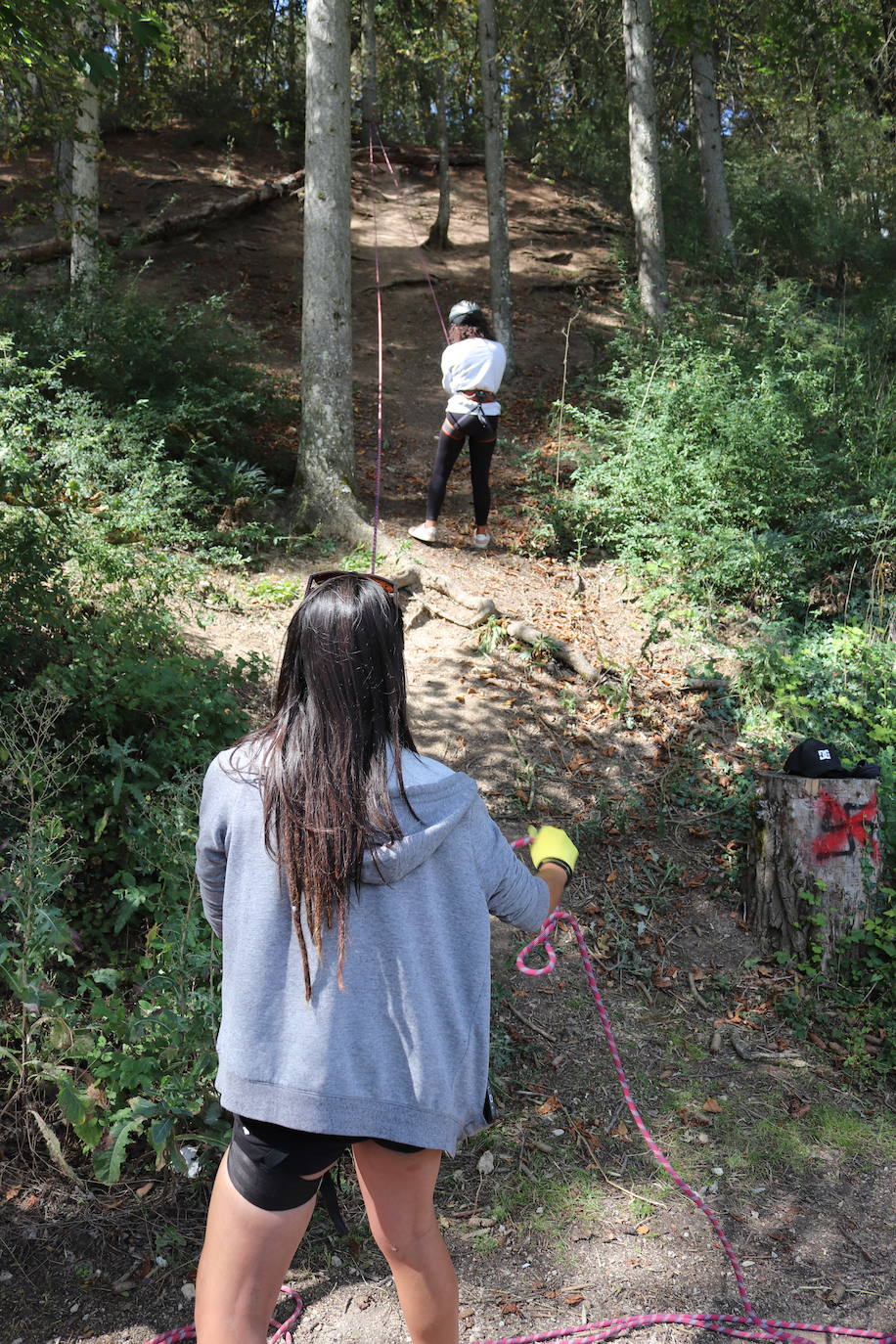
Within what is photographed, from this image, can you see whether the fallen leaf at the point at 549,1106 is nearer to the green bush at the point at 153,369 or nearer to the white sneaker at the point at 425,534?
the white sneaker at the point at 425,534

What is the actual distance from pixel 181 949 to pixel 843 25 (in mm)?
14714

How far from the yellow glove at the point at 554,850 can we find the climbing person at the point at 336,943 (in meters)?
0.38

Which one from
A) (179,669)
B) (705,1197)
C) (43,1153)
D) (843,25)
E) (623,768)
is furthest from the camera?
(843,25)

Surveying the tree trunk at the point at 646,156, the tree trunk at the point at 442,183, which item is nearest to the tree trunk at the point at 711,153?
the tree trunk at the point at 442,183

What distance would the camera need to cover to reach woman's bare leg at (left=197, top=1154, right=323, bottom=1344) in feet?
5.90

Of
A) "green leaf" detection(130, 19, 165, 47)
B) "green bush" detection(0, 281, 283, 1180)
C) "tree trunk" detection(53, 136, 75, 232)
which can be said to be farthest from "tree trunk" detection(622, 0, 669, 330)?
"green leaf" detection(130, 19, 165, 47)

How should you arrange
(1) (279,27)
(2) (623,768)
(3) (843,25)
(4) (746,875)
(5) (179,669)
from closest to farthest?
(5) (179,669), (4) (746,875), (2) (623,768), (3) (843,25), (1) (279,27)

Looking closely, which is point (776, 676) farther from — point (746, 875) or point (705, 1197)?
point (705, 1197)

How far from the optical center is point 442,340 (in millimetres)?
12805

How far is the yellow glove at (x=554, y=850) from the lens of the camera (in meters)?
2.22

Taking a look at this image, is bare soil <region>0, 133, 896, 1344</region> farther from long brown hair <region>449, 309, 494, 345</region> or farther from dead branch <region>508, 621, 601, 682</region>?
long brown hair <region>449, 309, 494, 345</region>

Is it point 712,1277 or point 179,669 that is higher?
point 179,669

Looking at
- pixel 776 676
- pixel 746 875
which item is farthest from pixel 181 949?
pixel 776 676

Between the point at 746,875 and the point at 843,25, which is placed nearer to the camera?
the point at 746,875
